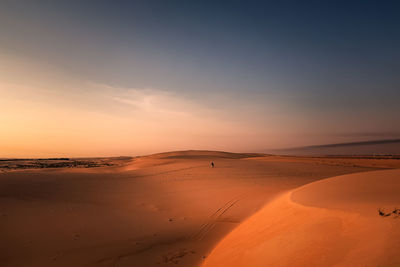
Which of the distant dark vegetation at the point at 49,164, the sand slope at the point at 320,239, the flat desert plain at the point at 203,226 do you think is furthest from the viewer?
the distant dark vegetation at the point at 49,164

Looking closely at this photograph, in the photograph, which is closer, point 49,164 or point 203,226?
point 203,226

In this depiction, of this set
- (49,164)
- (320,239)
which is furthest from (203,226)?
(49,164)

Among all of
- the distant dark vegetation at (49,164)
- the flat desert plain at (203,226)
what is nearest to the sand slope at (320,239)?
the flat desert plain at (203,226)

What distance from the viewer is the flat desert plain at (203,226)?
9.67 ft

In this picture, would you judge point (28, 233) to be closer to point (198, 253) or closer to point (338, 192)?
point (198, 253)

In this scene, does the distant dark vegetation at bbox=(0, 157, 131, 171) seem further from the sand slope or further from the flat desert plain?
the sand slope

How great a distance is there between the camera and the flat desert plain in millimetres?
2947

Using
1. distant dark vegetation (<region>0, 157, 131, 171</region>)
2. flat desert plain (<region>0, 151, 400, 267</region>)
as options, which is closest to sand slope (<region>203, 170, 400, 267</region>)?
flat desert plain (<region>0, 151, 400, 267</region>)

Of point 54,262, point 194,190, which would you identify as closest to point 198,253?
point 54,262

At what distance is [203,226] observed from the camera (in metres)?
6.96

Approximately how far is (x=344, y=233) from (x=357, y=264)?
2.75 feet

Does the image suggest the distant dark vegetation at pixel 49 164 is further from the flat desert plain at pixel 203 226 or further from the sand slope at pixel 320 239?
the sand slope at pixel 320 239

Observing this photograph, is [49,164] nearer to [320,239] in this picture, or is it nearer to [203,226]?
[203,226]

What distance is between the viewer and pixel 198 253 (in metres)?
5.17
